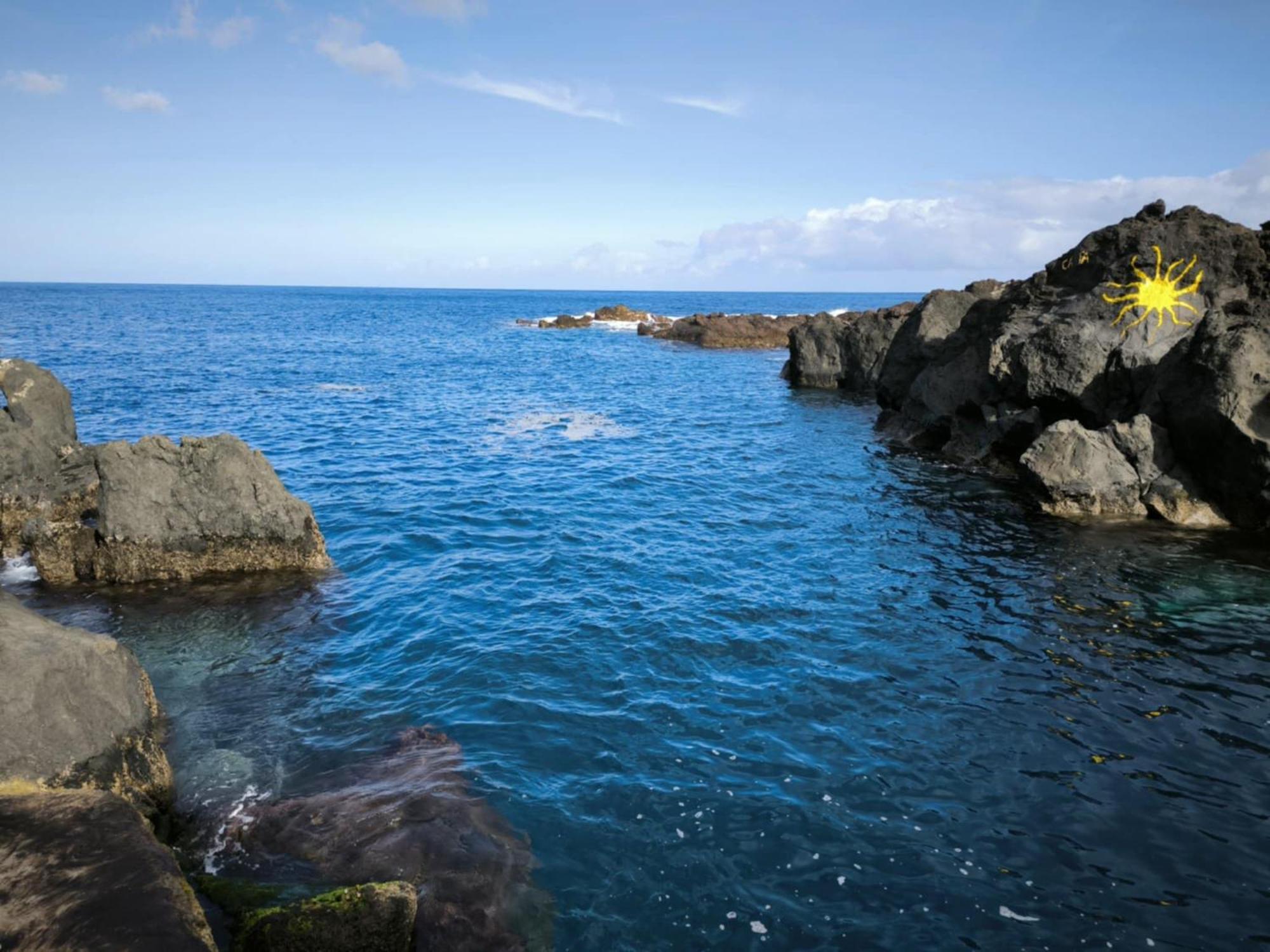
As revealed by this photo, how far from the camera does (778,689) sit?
13680 mm

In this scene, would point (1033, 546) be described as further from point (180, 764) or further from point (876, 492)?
point (180, 764)

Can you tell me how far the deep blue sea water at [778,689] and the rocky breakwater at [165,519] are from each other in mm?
973

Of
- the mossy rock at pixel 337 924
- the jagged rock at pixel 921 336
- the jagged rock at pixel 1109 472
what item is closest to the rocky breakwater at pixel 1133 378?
the jagged rock at pixel 1109 472

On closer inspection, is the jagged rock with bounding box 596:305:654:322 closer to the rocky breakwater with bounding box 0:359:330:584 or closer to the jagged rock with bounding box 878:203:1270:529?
the jagged rock with bounding box 878:203:1270:529

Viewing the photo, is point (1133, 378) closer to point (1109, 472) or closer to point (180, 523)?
point (1109, 472)

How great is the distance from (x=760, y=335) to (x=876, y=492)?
61753 millimetres

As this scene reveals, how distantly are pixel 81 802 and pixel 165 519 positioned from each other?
461 inches

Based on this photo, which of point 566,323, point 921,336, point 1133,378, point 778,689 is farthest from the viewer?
Result: point 566,323

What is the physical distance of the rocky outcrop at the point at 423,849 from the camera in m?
8.42

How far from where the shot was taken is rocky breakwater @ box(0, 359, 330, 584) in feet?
58.1

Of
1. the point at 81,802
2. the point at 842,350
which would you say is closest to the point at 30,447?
the point at 81,802

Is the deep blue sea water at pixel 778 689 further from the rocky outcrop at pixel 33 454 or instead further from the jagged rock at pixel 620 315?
the jagged rock at pixel 620 315

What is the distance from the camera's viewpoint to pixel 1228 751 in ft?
38.5

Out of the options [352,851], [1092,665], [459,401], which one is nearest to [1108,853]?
[1092,665]
